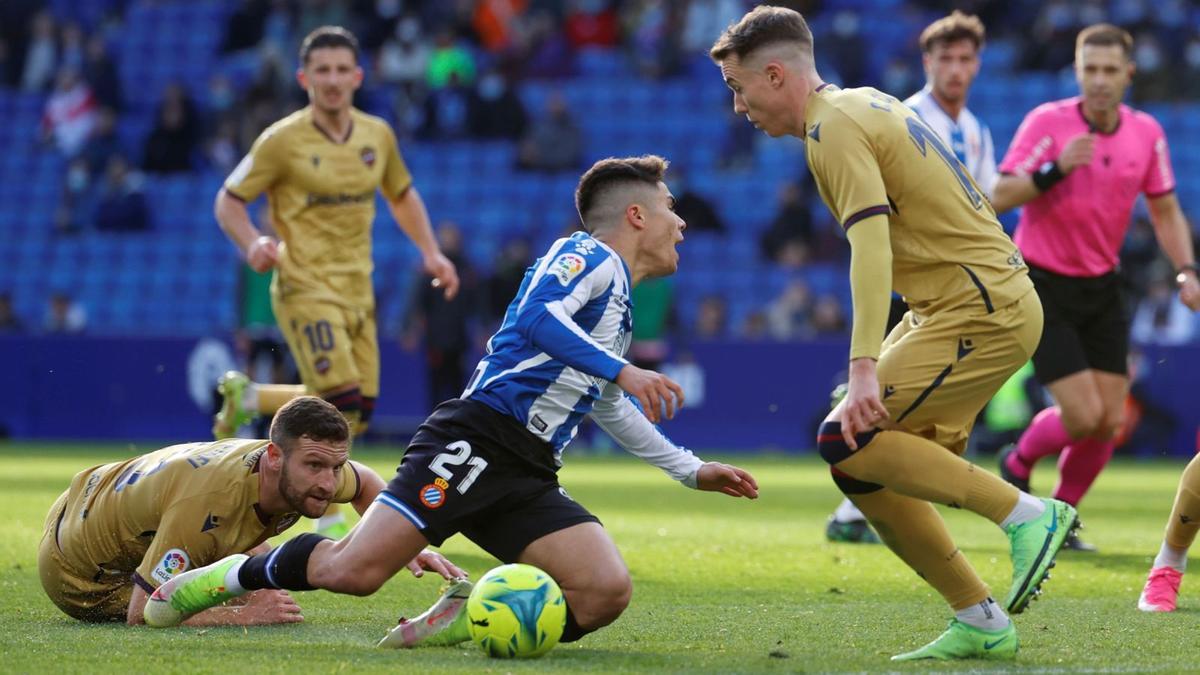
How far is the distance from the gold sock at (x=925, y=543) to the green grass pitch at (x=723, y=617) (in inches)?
9.7

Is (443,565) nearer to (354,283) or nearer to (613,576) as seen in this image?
(613,576)

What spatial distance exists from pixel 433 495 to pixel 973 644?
1.68m

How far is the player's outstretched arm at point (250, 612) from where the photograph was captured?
223 inches

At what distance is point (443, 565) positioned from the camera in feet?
18.5

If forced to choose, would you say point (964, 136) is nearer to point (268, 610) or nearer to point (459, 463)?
point (459, 463)

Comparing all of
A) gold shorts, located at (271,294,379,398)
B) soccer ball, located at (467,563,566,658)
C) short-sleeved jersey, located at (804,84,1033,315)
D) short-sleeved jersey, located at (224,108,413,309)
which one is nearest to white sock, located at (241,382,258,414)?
gold shorts, located at (271,294,379,398)

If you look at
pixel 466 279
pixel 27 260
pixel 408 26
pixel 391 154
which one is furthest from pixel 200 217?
pixel 391 154

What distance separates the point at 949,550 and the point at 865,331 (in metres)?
0.84

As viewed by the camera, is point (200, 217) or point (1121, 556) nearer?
point (1121, 556)

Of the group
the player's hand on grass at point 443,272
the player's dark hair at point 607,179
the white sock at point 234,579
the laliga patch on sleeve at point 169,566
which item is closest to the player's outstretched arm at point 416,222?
the player's hand on grass at point 443,272

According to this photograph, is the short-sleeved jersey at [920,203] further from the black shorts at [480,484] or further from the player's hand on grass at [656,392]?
the black shorts at [480,484]

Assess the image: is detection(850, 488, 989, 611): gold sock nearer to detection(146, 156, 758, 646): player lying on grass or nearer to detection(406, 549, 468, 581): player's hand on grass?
detection(146, 156, 758, 646): player lying on grass

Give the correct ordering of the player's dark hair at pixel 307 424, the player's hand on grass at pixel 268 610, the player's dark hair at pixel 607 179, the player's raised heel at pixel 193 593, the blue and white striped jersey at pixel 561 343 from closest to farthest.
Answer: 1. the blue and white striped jersey at pixel 561 343
2. the player's raised heel at pixel 193 593
3. the player's dark hair at pixel 307 424
4. the player's dark hair at pixel 607 179
5. the player's hand on grass at pixel 268 610

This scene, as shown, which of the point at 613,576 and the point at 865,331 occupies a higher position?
the point at 865,331
